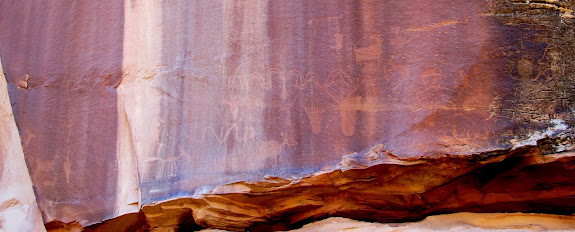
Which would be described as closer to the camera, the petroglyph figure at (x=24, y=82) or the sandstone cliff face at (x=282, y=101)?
the sandstone cliff face at (x=282, y=101)

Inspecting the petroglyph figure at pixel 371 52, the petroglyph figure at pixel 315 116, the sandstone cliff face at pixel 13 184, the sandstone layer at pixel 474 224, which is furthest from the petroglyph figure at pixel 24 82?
the petroglyph figure at pixel 371 52

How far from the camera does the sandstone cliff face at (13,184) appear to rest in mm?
4375

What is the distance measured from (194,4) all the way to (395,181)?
1.98 metres

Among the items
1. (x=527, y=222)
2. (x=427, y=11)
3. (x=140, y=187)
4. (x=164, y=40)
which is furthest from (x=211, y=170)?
(x=527, y=222)

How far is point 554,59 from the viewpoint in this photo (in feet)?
11.3

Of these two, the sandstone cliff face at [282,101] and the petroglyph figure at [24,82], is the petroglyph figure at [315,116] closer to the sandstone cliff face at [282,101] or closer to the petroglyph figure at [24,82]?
the sandstone cliff face at [282,101]

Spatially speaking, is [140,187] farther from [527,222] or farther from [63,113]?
[527,222]

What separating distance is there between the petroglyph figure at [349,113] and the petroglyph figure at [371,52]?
0.27 meters

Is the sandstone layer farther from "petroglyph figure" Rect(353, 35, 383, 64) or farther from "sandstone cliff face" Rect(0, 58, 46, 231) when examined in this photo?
"sandstone cliff face" Rect(0, 58, 46, 231)

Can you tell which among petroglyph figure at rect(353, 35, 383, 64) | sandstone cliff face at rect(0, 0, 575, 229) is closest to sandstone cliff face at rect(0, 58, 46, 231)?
sandstone cliff face at rect(0, 0, 575, 229)

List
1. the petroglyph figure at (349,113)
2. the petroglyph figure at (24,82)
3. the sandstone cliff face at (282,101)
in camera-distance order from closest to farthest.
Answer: the sandstone cliff face at (282,101) < the petroglyph figure at (349,113) < the petroglyph figure at (24,82)

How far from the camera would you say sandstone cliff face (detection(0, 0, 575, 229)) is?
3461mm

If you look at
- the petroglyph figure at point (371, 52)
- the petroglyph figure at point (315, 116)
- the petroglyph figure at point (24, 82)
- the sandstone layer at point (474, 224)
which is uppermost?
the petroglyph figure at point (371, 52)

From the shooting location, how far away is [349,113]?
370cm
